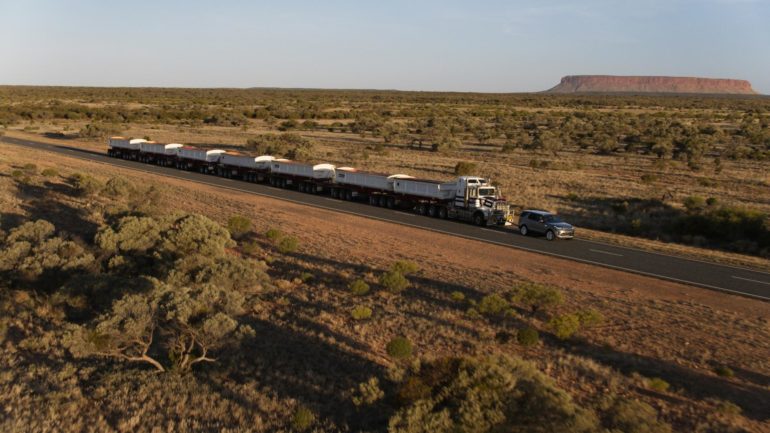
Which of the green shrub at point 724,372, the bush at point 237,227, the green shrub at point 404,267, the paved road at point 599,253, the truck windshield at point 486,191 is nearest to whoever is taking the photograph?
the green shrub at point 724,372

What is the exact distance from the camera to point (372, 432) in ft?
43.2

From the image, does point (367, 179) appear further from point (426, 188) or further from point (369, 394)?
point (369, 394)

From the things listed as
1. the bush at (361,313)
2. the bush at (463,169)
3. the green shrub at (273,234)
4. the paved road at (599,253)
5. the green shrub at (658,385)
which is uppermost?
the bush at (463,169)

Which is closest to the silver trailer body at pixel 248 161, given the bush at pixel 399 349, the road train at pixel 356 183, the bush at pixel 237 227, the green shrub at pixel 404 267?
the road train at pixel 356 183

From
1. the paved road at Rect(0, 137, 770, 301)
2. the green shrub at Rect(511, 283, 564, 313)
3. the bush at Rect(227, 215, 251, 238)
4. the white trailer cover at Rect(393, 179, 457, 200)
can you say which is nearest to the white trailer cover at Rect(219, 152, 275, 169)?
the paved road at Rect(0, 137, 770, 301)

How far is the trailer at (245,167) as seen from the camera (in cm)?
5434

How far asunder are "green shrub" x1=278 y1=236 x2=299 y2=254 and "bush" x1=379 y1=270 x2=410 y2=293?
→ 7.27 m

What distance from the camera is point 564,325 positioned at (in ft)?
60.0

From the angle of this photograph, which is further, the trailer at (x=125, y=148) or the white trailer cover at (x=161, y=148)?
the trailer at (x=125, y=148)

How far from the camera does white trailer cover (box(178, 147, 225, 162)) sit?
59.4m

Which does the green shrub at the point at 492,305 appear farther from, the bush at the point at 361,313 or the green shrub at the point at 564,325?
the bush at the point at 361,313

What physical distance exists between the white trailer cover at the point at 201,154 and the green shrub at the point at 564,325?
155 ft

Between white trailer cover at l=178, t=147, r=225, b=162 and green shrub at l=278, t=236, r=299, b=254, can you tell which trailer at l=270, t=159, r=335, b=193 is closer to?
white trailer cover at l=178, t=147, r=225, b=162

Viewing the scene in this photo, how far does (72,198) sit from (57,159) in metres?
24.1
